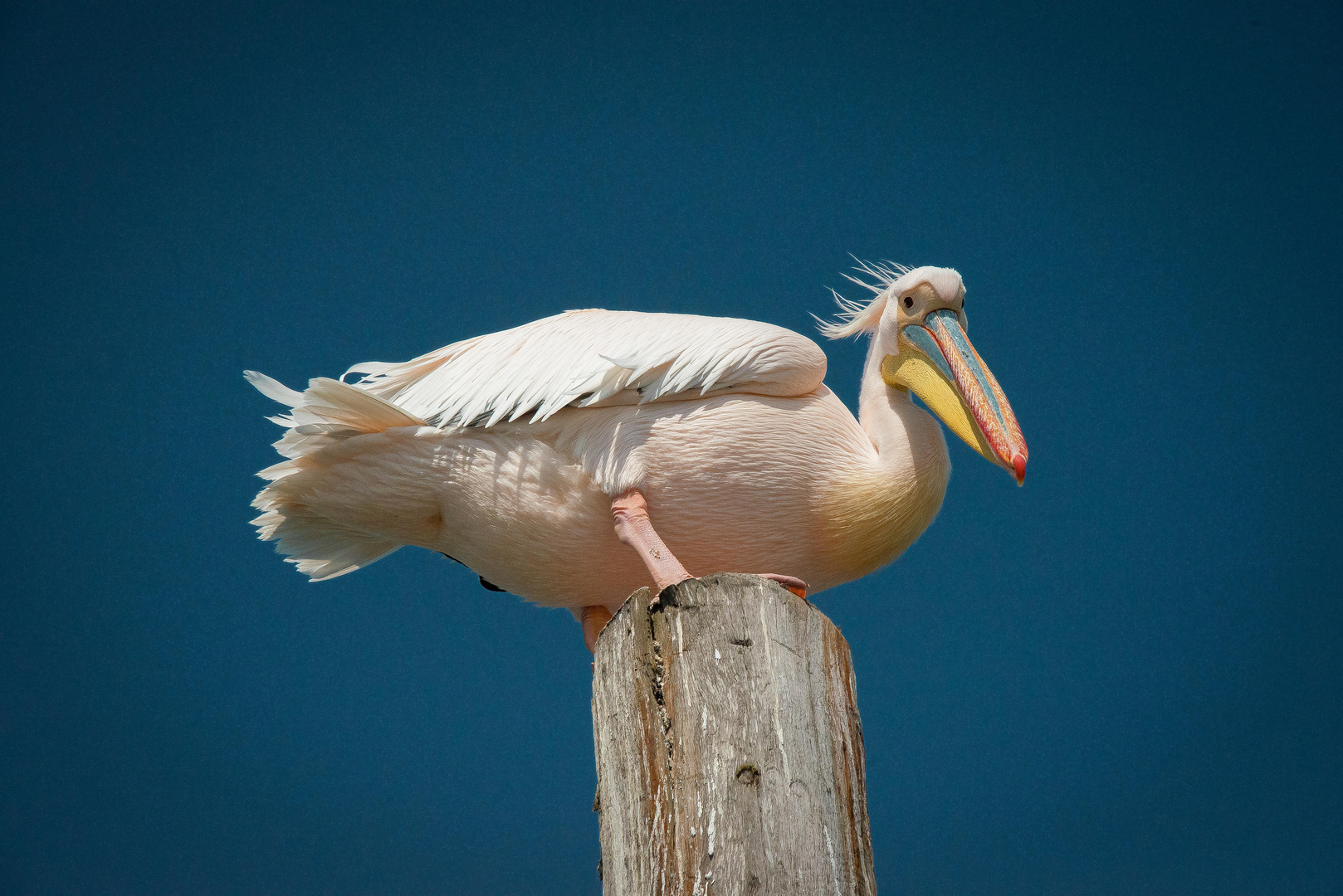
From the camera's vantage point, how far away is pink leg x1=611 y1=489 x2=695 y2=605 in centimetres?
305

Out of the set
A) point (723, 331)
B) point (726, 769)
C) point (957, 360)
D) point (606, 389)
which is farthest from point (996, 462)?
point (726, 769)

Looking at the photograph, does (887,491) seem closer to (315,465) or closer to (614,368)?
(614,368)

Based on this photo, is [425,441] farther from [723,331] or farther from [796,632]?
[796,632]

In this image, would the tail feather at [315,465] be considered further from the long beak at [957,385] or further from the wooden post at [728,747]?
the long beak at [957,385]

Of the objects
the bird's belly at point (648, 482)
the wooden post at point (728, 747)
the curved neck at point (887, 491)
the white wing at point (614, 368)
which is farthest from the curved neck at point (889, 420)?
the wooden post at point (728, 747)

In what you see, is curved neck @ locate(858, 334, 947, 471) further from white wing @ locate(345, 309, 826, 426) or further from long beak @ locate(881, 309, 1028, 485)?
white wing @ locate(345, 309, 826, 426)

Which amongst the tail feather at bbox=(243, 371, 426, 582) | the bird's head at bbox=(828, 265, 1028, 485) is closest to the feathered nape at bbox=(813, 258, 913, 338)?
the bird's head at bbox=(828, 265, 1028, 485)

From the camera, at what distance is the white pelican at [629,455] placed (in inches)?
128

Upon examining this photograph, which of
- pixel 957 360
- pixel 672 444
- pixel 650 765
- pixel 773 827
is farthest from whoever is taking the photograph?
pixel 957 360

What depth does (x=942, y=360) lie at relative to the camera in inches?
141

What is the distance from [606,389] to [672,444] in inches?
9.2

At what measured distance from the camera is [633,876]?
8.16 ft

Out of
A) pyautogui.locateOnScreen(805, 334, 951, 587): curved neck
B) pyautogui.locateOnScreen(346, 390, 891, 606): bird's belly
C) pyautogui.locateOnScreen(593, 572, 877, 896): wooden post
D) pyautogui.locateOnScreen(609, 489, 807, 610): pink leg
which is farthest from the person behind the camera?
pyautogui.locateOnScreen(805, 334, 951, 587): curved neck

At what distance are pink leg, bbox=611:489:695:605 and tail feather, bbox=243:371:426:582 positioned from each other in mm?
642
